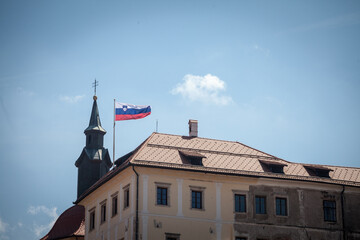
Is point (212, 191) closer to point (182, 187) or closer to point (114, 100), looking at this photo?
point (182, 187)

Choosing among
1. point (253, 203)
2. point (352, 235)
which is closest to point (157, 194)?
point (253, 203)

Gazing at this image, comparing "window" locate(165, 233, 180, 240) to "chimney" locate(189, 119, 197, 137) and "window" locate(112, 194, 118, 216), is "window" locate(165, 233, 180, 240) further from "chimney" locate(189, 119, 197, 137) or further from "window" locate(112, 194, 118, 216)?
"chimney" locate(189, 119, 197, 137)

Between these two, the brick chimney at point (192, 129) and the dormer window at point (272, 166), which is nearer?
the dormer window at point (272, 166)

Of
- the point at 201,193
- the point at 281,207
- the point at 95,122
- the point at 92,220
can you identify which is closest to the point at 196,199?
the point at 201,193

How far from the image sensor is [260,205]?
64062mm

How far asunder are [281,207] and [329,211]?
443 centimetres

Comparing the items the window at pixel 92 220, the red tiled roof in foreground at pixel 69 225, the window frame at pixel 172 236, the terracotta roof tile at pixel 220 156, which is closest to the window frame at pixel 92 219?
the window at pixel 92 220

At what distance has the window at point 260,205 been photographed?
6381 centimetres

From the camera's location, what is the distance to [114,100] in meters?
72.4

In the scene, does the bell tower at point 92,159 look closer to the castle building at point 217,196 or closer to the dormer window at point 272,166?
the castle building at point 217,196

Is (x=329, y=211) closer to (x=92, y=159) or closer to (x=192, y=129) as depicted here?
(x=192, y=129)

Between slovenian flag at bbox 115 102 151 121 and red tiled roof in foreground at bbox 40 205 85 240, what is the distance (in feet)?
A: 49.7

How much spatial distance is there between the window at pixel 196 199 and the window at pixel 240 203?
315cm

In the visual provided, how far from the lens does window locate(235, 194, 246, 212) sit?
6334 centimetres
